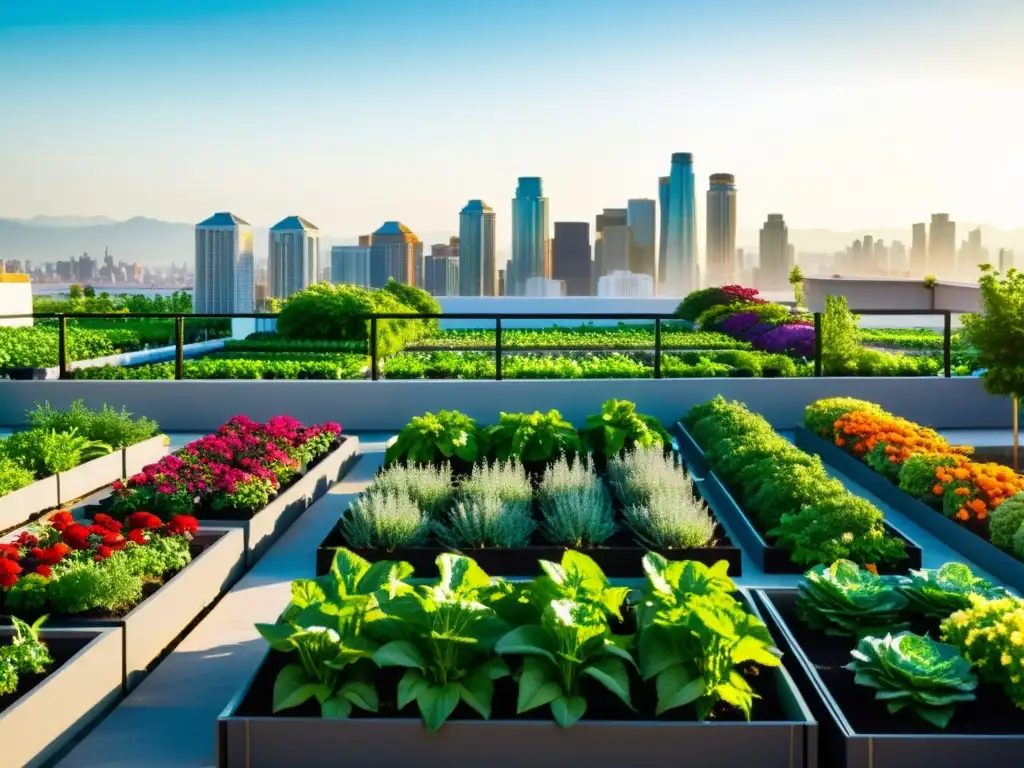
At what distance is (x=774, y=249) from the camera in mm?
62188

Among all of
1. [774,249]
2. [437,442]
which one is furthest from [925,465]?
[774,249]

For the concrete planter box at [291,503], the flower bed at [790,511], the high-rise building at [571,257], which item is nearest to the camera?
the flower bed at [790,511]

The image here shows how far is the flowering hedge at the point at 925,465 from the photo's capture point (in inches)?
271

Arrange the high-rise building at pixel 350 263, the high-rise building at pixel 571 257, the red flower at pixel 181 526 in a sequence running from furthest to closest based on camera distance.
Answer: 1. the high-rise building at pixel 571 257
2. the high-rise building at pixel 350 263
3. the red flower at pixel 181 526

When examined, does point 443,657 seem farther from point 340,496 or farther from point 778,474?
point 340,496

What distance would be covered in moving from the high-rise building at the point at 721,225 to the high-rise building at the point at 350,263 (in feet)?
66.7

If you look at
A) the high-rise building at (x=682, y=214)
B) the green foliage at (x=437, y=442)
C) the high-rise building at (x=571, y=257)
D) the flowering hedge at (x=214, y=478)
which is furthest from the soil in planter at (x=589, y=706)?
the high-rise building at (x=682, y=214)

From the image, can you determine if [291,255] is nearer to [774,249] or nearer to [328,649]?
[774,249]

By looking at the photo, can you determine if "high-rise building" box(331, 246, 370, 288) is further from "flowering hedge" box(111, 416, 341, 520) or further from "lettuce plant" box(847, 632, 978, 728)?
"lettuce plant" box(847, 632, 978, 728)

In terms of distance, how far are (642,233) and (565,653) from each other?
2306 inches

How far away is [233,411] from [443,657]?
860 centimetres

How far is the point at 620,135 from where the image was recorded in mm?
35094

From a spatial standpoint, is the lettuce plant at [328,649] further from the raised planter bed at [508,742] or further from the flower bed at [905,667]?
the flower bed at [905,667]

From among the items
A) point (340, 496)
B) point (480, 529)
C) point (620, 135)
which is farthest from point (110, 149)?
point (480, 529)
